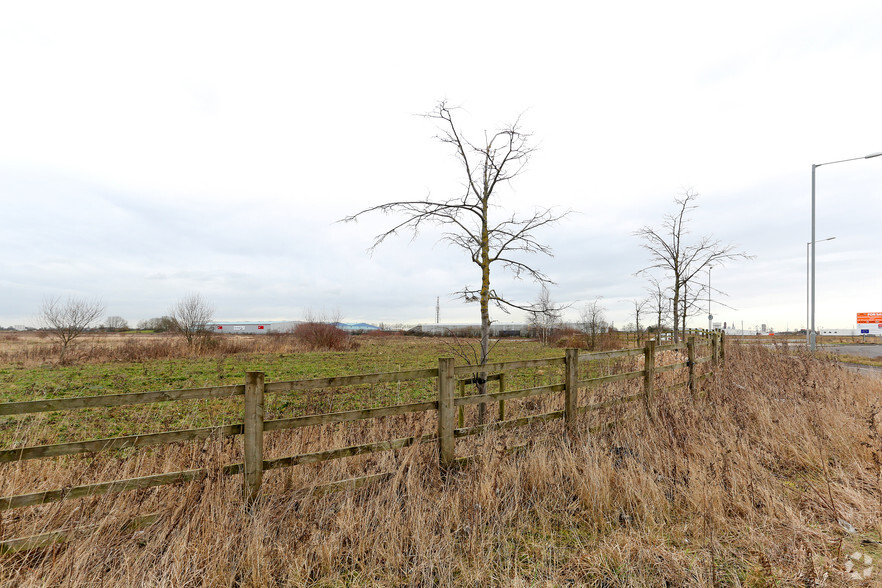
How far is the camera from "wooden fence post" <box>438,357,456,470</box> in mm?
5066

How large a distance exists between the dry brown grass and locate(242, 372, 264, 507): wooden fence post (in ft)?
0.56

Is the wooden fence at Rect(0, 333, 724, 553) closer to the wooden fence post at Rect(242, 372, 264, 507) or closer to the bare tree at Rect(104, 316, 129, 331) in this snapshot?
the wooden fence post at Rect(242, 372, 264, 507)

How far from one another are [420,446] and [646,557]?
2654mm

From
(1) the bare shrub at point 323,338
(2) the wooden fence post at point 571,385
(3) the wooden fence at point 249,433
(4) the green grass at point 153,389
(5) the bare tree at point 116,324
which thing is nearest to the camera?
(3) the wooden fence at point 249,433

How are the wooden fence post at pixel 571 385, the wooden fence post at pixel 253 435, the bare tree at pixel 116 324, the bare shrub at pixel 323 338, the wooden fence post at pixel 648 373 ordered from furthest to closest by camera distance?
the bare tree at pixel 116 324
the bare shrub at pixel 323 338
the wooden fence post at pixel 648 373
the wooden fence post at pixel 571 385
the wooden fence post at pixel 253 435

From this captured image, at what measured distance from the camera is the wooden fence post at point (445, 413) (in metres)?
5.07

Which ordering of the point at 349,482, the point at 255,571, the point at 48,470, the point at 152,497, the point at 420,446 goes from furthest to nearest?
the point at 420,446 < the point at 48,470 < the point at 349,482 < the point at 152,497 < the point at 255,571

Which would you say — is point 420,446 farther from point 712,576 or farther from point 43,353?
point 43,353

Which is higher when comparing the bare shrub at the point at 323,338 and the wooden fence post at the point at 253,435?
the wooden fence post at the point at 253,435

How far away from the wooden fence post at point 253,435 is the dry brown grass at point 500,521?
0.56ft

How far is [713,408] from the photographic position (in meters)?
7.40

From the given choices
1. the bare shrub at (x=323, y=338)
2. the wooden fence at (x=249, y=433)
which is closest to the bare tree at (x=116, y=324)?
the bare shrub at (x=323, y=338)

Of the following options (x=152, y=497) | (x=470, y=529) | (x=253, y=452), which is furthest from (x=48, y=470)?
(x=470, y=529)

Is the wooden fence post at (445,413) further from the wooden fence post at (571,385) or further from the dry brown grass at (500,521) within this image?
the wooden fence post at (571,385)
